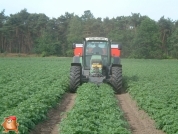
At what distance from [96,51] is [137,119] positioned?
6.18m

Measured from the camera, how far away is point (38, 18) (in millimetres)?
76938

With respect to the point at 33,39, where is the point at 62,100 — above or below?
below

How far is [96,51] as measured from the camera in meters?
15.0

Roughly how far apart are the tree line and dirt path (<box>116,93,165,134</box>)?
5369cm

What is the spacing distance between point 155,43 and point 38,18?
100 ft

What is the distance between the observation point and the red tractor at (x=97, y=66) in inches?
560

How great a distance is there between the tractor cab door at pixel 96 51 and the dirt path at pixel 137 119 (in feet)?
9.87

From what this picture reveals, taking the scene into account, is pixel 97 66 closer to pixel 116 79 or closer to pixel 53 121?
pixel 116 79

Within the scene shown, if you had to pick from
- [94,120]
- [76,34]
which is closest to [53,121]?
[94,120]

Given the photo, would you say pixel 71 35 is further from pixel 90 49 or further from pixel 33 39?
pixel 90 49

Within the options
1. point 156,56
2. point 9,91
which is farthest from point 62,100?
point 156,56

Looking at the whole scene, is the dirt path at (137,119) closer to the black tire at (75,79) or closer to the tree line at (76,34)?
the black tire at (75,79)

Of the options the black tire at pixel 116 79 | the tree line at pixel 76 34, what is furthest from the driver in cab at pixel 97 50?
the tree line at pixel 76 34

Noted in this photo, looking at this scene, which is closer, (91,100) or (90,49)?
(91,100)
